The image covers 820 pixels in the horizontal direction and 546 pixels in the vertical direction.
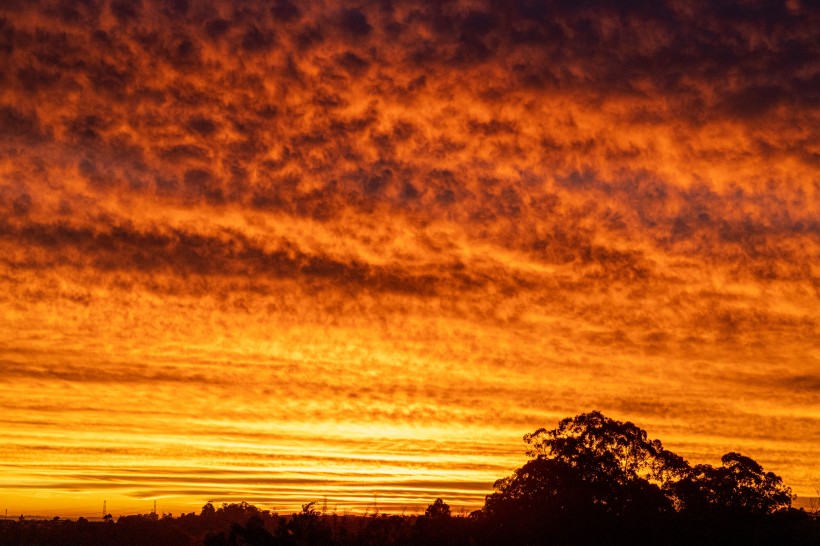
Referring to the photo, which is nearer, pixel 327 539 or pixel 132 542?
pixel 327 539

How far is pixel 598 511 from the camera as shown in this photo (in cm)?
4744

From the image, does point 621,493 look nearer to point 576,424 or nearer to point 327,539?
point 576,424

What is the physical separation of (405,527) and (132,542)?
11078 cm

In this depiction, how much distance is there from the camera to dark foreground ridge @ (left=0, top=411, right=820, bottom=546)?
153 feet

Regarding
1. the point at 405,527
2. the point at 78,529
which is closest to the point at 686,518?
the point at 405,527

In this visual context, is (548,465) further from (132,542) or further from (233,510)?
(233,510)

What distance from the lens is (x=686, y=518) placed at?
155ft

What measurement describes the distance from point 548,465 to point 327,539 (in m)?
13.8

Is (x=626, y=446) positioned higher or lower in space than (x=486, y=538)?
higher

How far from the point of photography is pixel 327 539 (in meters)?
51.8

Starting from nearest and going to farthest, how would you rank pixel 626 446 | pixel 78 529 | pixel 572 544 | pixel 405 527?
pixel 572 544 → pixel 626 446 → pixel 405 527 → pixel 78 529

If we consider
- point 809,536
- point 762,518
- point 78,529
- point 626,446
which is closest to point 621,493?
point 626,446

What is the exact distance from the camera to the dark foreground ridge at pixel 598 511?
4675 centimetres

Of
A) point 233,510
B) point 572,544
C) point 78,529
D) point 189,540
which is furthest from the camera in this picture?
point 233,510
